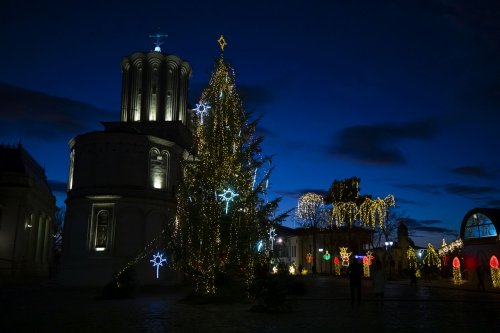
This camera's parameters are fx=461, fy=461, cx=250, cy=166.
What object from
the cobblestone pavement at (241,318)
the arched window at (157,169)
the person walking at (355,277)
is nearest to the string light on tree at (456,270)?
the cobblestone pavement at (241,318)

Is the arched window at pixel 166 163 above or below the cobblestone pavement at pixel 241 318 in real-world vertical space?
above

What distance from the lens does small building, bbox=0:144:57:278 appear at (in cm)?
4264

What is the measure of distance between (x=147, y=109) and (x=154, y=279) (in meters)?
16.5

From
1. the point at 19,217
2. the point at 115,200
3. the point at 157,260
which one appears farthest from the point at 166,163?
the point at 19,217

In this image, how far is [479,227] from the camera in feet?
145

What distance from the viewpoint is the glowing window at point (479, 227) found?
4259 cm

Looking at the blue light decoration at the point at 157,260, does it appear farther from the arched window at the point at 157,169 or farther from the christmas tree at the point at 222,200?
the christmas tree at the point at 222,200

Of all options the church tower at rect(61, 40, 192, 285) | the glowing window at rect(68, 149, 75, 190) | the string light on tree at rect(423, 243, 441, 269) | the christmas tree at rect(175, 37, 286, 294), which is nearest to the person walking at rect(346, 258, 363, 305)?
the christmas tree at rect(175, 37, 286, 294)

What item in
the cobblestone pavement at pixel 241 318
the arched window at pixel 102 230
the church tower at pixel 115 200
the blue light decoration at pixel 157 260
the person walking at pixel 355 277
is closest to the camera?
the cobblestone pavement at pixel 241 318

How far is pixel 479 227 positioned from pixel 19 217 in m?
43.9

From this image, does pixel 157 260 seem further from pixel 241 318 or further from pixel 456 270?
pixel 456 270

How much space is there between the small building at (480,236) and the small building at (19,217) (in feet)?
139

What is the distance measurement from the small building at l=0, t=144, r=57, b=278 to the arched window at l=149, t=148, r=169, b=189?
14567 millimetres

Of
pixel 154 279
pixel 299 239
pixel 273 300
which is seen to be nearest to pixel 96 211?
pixel 154 279
